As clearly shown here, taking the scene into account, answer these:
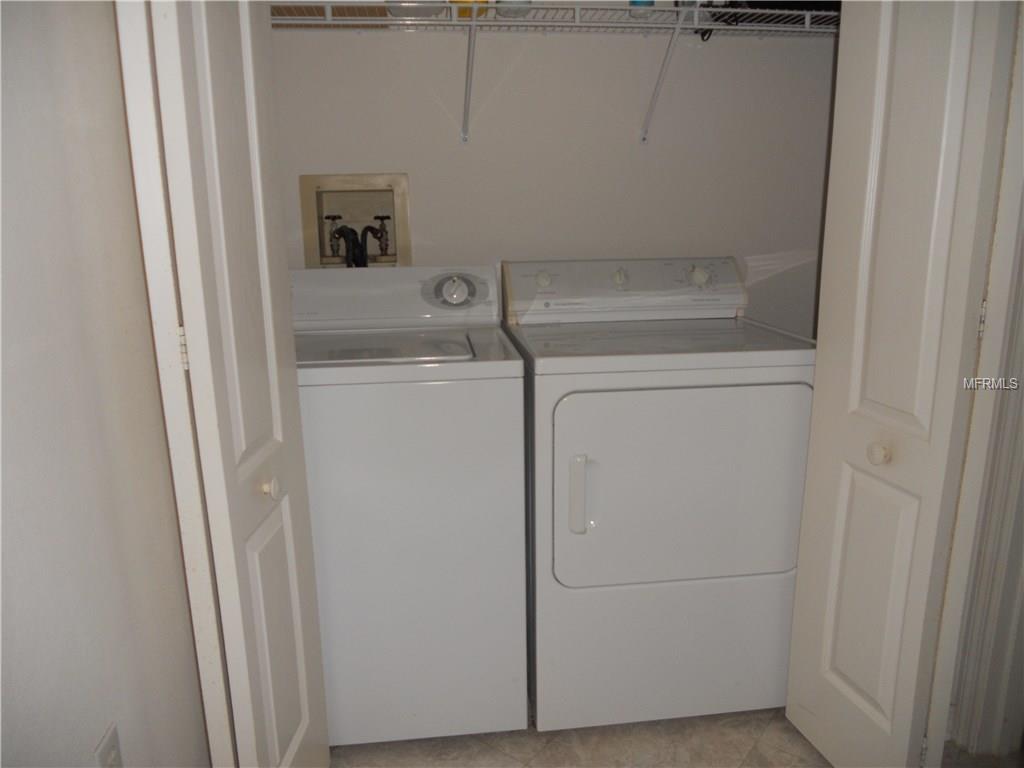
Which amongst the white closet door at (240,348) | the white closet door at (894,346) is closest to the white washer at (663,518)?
the white closet door at (894,346)

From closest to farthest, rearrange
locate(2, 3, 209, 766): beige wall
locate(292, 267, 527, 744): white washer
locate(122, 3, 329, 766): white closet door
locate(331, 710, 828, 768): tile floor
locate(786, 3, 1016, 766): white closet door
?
locate(2, 3, 209, 766): beige wall < locate(122, 3, 329, 766): white closet door < locate(786, 3, 1016, 766): white closet door < locate(292, 267, 527, 744): white washer < locate(331, 710, 828, 768): tile floor

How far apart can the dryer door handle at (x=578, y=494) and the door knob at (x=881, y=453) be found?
63 centimetres

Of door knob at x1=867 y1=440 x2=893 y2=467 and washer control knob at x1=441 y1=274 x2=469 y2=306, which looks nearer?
door knob at x1=867 y1=440 x2=893 y2=467

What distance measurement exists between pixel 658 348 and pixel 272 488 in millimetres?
972

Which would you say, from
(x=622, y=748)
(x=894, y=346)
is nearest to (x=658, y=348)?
(x=894, y=346)

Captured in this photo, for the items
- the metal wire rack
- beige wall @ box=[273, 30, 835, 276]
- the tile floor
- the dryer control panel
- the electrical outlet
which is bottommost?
the tile floor

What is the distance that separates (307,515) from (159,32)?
102 centimetres

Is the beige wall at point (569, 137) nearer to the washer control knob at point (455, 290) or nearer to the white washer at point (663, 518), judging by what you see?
the washer control knob at point (455, 290)

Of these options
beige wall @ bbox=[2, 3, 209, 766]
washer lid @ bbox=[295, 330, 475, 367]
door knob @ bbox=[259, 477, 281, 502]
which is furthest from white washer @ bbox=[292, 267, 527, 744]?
beige wall @ bbox=[2, 3, 209, 766]

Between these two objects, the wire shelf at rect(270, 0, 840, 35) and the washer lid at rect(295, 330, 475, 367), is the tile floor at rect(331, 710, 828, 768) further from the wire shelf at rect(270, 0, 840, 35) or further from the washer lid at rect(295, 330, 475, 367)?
the wire shelf at rect(270, 0, 840, 35)

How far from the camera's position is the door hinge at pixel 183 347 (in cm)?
105

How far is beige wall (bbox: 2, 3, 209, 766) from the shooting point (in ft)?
2.85

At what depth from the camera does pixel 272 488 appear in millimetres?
1319

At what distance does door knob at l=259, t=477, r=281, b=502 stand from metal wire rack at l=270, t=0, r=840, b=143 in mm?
1231
